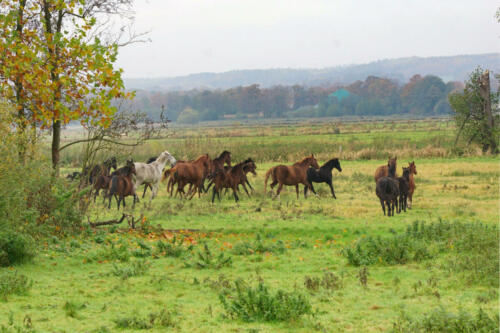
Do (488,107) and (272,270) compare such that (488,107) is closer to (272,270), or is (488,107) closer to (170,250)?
(170,250)

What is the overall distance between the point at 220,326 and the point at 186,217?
10193 mm

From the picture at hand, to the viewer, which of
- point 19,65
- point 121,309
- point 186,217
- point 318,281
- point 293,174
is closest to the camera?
point 121,309

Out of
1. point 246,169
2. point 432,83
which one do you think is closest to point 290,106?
point 432,83

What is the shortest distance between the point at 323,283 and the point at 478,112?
3260 cm

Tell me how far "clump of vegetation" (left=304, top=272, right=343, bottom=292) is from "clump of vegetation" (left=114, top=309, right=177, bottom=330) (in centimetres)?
243

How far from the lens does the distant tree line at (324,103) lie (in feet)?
497

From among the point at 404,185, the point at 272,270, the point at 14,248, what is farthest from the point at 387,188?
the point at 14,248

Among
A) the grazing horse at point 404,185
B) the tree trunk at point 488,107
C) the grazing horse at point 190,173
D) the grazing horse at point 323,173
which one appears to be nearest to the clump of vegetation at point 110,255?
the grazing horse at point 404,185

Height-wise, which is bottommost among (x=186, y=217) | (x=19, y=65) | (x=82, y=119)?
(x=186, y=217)

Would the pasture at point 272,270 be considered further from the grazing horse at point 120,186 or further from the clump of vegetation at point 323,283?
the grazing horse at point 120,186

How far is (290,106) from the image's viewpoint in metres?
182

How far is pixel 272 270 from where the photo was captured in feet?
35.6

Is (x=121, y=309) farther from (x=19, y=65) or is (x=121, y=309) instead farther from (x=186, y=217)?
(x=186, y=217)

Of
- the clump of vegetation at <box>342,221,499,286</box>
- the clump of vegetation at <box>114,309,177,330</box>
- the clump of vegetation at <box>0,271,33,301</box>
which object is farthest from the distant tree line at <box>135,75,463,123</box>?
the clump of vegetation at <box>114,309,177,330</box>
